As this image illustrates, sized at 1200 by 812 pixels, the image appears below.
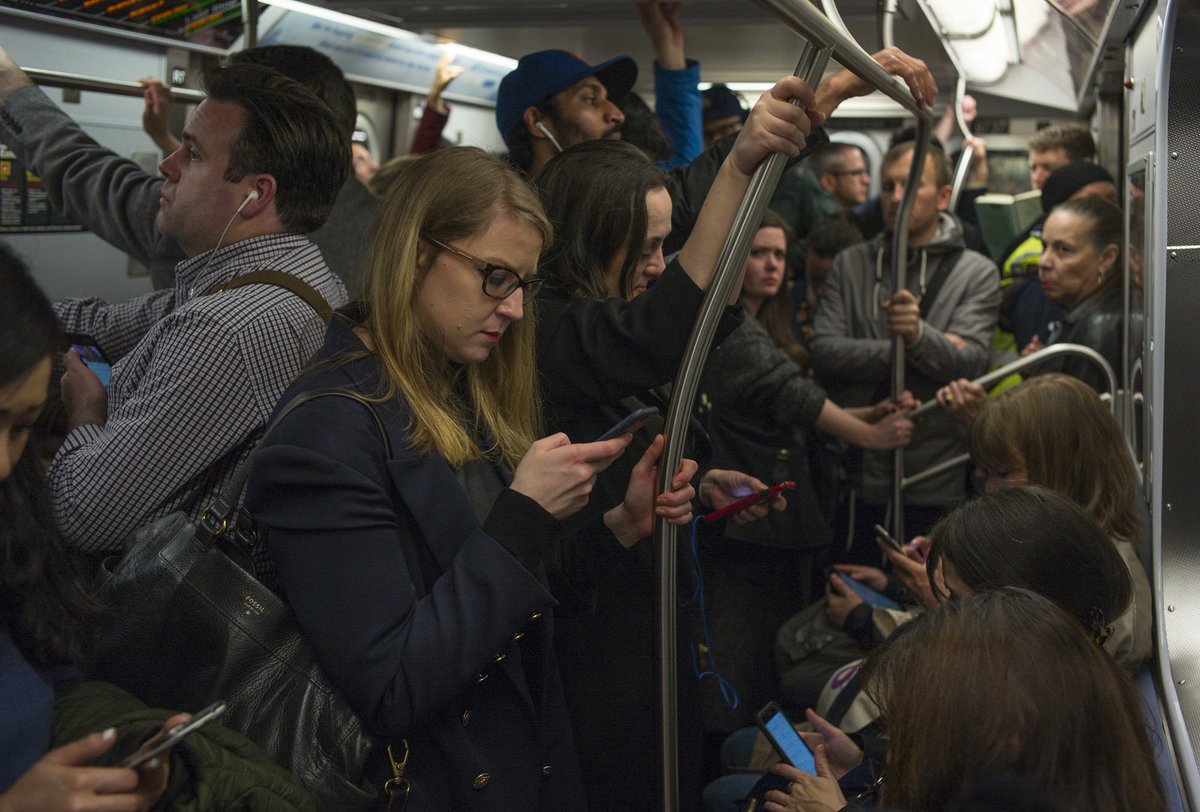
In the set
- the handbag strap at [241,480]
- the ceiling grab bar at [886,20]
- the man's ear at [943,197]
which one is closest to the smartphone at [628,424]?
the handbag strap at [241,480]

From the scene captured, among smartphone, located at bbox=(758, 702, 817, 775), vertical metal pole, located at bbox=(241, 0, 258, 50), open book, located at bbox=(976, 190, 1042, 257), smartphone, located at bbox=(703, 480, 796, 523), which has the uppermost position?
vertical metal pole, located at bbox=(241, 0, 258, 50)

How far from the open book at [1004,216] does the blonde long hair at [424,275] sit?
439cm

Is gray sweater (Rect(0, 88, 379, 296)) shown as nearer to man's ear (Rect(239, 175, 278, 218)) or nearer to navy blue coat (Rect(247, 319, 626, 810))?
man's ear (Rect(239, 175, 278, 218))

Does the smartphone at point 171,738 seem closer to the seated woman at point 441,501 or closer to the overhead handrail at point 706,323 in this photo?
the seated woman at point 441,501

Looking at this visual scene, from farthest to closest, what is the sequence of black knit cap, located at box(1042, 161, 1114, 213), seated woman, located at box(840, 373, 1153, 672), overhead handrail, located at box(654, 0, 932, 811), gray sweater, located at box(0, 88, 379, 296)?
black knit cap, located at box(1042, 161, 1114, 213) → gray sweater, located at box(0, 88, 379, 296) → seated woman, located at box(840, 373, 1153, 672) → overhead handrail, located at box(654, 0, 932, 811)

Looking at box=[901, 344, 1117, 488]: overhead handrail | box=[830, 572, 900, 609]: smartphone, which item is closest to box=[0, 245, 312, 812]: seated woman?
box=[830, 572, 900, 609]: smartphone

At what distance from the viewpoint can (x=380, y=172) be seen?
449 cm

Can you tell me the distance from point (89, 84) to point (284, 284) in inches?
55.3

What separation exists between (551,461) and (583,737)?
814 millimetres

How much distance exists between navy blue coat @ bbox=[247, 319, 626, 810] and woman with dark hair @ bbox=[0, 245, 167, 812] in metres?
0.27

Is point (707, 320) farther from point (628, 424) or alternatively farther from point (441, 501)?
point (441, 501)

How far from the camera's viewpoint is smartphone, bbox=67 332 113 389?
2574 mm

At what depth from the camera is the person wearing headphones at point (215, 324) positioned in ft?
6.28

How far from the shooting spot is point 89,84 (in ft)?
10.2
